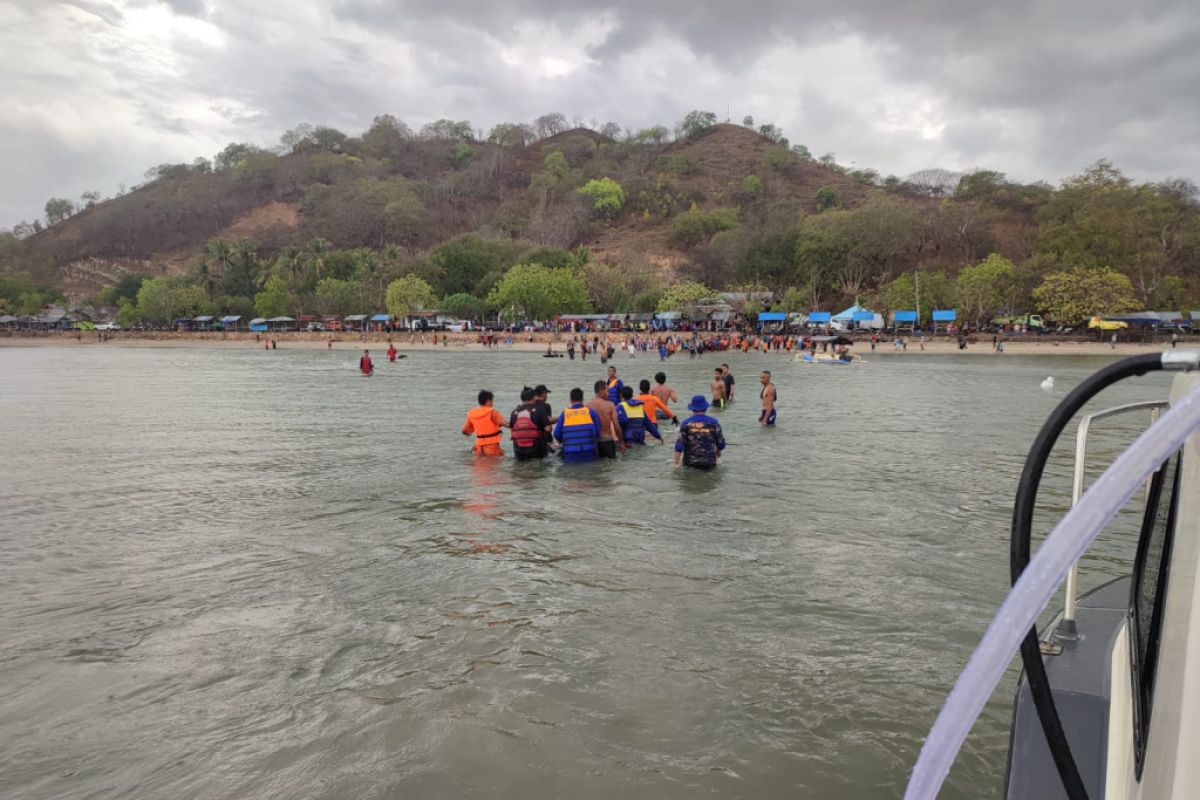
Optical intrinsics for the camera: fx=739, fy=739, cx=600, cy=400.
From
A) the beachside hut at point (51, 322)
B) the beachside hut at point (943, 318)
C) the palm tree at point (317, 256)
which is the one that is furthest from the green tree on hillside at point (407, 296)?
the beachside hut at point (943, 318)

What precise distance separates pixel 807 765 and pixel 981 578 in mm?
3801

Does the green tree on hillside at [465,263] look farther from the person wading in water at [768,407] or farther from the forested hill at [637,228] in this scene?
the person wading in water at [768,407]

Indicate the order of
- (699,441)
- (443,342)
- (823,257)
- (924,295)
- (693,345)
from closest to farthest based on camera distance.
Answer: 1. (699,441)
2. (693,345)
3. (924,295)
4. (443,342)
5. (823,257)

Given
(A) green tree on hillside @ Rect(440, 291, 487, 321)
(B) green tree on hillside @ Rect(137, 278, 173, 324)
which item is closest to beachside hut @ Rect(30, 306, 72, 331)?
(B) green tree on hillside @ Rect(137, 278, 173, 324)

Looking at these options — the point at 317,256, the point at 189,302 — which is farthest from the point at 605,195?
the point at 189,302

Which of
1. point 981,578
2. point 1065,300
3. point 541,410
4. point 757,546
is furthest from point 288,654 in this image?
point 1065,300

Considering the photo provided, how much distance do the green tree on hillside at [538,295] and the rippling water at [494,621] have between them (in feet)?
232

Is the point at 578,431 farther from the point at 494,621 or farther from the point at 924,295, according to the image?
the point at 924,295

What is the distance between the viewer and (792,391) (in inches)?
1083

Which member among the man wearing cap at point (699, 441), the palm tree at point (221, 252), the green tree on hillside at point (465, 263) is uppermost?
the palm tree at point (221, 252)

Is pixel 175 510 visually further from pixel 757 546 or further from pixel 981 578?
pixel 981 578

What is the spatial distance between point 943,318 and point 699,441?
65930mm

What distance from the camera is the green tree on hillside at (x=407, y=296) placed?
89.8m

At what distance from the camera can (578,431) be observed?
486 inches
